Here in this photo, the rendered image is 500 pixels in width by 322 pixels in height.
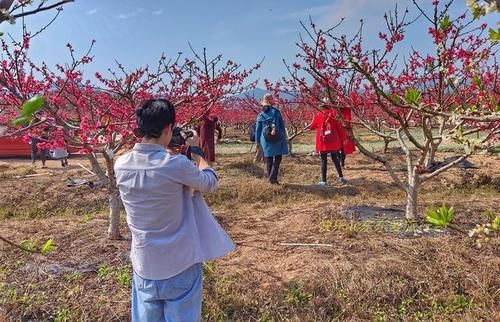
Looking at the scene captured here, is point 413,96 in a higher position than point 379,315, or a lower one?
higher

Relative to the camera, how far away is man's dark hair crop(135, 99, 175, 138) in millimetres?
2131

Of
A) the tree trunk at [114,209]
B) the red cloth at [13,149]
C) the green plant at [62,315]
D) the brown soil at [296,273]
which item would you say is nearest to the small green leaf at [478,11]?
the brown soil at [296,273]

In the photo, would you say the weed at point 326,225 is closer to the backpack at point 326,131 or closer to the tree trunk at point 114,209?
the tree trunk at point 114,209

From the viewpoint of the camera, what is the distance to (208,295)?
322cm

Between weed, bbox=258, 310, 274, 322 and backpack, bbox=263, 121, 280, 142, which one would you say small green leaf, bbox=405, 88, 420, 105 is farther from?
backpack, bbox=263, 121, 280, 142

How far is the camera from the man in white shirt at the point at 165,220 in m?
2.14

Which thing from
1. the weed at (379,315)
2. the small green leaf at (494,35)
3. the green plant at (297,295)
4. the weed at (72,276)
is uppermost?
the small green leaf at (494,35)

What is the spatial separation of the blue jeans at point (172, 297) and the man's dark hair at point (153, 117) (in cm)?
70

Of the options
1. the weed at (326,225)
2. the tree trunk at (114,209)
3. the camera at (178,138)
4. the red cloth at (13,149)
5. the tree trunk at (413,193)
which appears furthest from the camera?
the red cloth at (13,149)

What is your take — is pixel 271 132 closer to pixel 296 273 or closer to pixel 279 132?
pixel 279 132

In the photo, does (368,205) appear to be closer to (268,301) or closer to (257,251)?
(257,251)

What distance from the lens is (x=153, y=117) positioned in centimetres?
214

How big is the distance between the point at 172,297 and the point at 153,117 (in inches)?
35.0

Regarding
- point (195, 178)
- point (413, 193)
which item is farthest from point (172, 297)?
point (413, 193)
